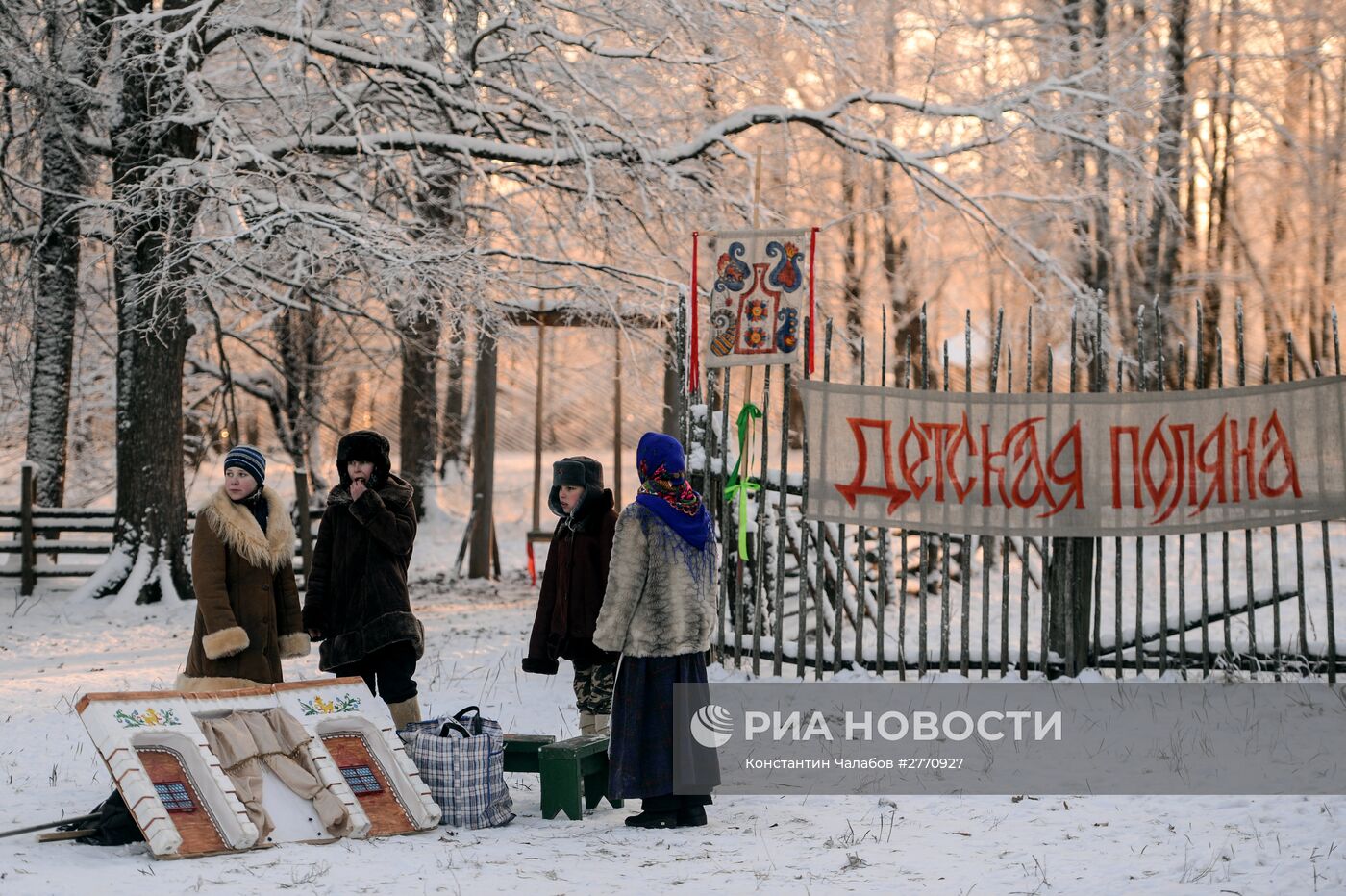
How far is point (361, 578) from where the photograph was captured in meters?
6.37

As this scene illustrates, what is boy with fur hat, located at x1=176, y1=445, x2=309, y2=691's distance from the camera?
227 inches

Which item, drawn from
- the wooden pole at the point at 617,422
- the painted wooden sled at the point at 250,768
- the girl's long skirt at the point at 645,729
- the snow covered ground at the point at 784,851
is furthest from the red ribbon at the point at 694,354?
the wooden pole at the point at 617,422

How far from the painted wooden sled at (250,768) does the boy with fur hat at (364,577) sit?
39cm

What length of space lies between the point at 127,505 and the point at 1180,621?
9404 millimetres

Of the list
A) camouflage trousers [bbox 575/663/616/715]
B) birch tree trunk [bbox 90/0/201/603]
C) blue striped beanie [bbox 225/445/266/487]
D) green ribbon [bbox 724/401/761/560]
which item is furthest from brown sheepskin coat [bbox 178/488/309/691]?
birch tree trunk [bbox 90/0/201/603]

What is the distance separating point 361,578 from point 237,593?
63 cm

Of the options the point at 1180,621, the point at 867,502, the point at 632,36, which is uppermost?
the point at 632,36

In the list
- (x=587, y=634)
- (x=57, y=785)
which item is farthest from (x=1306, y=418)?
(x=57, y=785)

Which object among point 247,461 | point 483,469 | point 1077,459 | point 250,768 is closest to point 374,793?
point 250,768

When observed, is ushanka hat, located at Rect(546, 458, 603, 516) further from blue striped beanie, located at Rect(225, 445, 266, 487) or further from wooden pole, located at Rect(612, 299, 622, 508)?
wooden pole, located at Rect(612, 299, 622, 508)

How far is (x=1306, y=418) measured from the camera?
809 centimetres

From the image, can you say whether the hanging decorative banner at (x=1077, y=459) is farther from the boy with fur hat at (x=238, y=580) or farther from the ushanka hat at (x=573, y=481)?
the boy with fur hat at (x=238, y=580)

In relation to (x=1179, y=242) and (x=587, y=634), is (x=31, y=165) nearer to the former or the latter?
(x=587, y=634)

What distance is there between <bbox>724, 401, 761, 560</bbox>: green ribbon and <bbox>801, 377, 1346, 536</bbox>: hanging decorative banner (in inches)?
14.9
